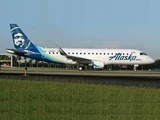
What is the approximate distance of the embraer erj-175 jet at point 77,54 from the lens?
56.5 meters

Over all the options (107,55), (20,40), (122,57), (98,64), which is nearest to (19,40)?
(20,40)

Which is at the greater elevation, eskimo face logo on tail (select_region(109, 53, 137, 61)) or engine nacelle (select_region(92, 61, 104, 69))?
eskimo face logo on tail (select_region(109, 53, 137, 61))

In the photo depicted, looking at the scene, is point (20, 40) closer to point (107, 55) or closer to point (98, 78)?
point (107, 55)

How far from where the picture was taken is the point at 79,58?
5566cm

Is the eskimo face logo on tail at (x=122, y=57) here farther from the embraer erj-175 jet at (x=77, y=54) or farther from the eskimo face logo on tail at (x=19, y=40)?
the eskimo face logo on tail at (x=19, y=40)

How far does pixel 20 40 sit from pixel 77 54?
1011 centimetres

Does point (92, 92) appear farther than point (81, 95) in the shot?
Yes

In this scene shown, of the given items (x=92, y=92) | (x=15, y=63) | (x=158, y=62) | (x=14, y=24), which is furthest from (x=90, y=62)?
(x=158, y=62)

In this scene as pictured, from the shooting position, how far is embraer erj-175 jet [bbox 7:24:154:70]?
185ft

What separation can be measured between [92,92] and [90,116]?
4.65 meters

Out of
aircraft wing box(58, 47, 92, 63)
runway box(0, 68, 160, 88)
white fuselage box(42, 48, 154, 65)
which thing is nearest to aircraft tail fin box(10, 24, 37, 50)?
white fuselage box(42, 48, 154, 65)

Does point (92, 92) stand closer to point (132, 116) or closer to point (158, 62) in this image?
point (132, 116)

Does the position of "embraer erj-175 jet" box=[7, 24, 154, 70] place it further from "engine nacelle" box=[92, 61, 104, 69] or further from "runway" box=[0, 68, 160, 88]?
"runway" box=[0, 68, 160, 88]

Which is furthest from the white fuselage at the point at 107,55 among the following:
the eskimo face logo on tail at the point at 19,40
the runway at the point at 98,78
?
the runway at the point at 98,78
